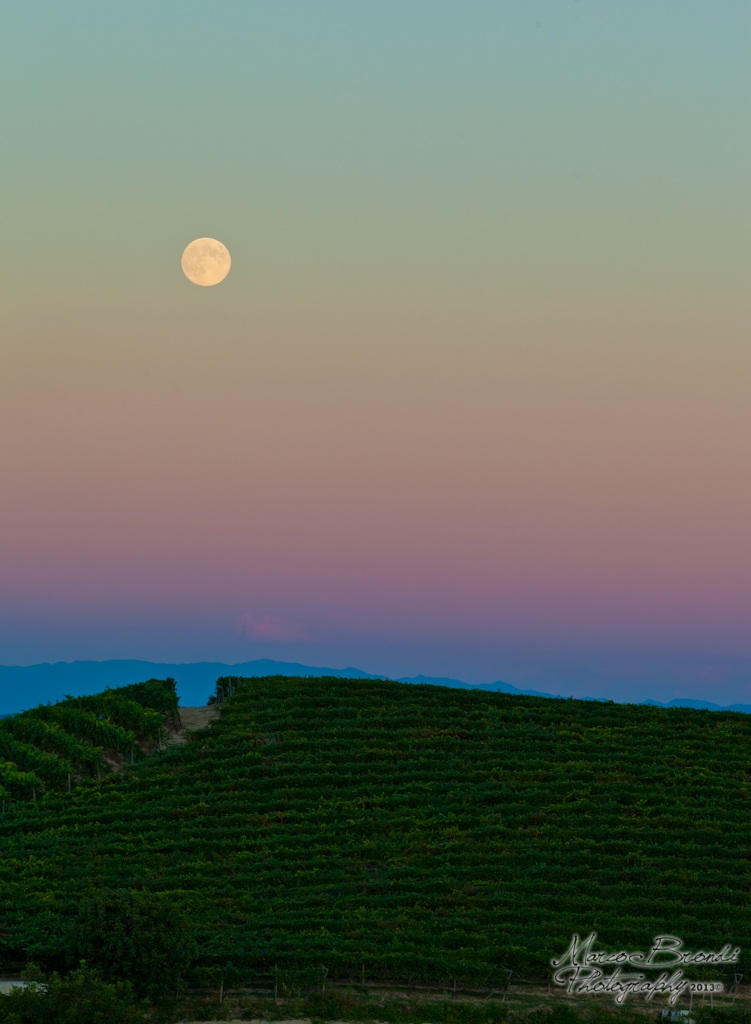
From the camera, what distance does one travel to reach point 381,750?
52.8 metres

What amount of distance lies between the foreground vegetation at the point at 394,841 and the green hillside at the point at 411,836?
10 centimetres

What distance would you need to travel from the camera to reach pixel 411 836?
43906 mm

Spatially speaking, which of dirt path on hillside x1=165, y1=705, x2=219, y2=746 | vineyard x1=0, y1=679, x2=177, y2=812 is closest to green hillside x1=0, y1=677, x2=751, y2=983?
dirt path on hillside x1=165, y1=705, x2=219, y2=746

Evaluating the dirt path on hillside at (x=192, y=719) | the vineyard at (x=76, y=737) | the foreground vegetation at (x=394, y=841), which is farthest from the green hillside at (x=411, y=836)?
the vineyard at (x=76, y=737)

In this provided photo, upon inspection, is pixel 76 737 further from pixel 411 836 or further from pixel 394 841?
pixel 411 836

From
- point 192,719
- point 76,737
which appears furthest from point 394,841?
point 76,737

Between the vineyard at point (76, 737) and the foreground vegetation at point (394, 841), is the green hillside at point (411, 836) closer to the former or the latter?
the foreground vegetation at point (394, 841)

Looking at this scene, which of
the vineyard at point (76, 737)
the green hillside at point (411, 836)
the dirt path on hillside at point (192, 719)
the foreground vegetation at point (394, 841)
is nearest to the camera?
the foreground vegetation at point (394, 841)

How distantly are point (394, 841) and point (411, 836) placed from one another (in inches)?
30.7

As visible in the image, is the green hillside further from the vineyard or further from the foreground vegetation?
the vineyard

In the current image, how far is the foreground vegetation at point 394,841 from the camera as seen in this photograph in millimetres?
33969

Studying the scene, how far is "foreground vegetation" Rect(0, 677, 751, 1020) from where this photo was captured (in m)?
34.0

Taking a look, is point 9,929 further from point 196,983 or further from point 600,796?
point 600,796

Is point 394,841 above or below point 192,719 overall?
below
